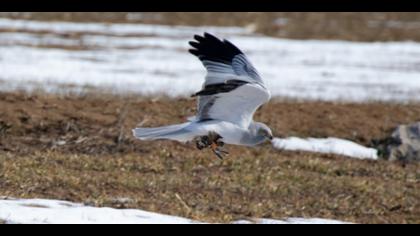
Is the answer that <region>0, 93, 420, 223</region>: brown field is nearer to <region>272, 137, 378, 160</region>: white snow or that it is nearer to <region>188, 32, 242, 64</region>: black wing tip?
<region>272, 137, 378, 160</region>: white snow

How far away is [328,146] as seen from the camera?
45.3 feet

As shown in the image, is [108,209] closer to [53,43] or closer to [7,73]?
[7,73]

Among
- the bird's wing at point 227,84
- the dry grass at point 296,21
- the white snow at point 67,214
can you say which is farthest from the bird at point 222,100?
the dry grass at point 296,21

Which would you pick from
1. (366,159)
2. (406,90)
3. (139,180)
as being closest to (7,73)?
(406,90)

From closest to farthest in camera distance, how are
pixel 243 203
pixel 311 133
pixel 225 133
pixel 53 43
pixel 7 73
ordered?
pixel 225 133 < pixel 243 203 < pixel 311 133 < pixel 7 73 < pixel 53 43

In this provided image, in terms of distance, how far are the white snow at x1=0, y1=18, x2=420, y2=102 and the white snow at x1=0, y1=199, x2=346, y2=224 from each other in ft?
26.0

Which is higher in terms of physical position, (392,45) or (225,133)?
(225,133)

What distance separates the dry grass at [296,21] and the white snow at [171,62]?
5.10ft

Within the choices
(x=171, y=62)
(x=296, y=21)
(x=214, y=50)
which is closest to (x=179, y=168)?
(x=214, y=50)

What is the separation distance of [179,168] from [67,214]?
2880mm

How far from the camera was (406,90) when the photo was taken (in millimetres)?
21734

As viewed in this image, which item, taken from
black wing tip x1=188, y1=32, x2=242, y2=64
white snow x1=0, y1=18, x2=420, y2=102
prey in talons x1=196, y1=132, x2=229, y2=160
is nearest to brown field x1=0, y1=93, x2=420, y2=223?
prey in talons x1=196, y1=132, x2=229, y2=160

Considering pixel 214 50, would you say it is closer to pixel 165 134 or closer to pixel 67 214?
pixel 165 134
